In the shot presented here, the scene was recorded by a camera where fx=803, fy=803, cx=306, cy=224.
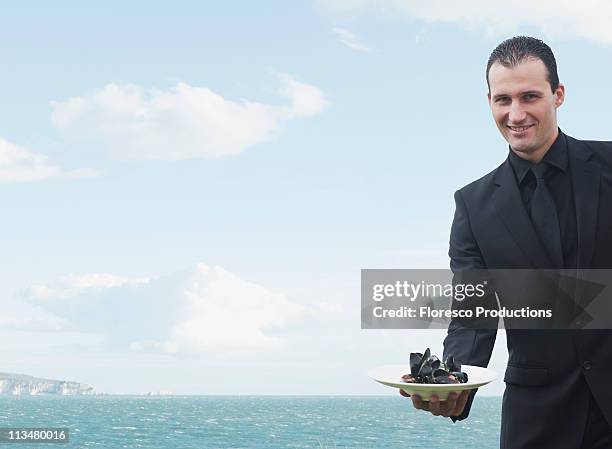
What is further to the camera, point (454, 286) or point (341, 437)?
point (341, 437)

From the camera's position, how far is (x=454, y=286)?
4164mm

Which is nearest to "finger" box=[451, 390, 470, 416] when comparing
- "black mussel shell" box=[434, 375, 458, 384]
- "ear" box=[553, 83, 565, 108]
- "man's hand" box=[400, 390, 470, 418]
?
"man's hand" box=[400, 390, 470, 418]

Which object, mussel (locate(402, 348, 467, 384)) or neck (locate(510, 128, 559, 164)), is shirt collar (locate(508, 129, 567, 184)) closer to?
neck (locate(510, 128, 559, 164))

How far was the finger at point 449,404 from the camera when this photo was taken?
11.7 feet

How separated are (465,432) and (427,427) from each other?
9474mm

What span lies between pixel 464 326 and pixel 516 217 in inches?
24.4

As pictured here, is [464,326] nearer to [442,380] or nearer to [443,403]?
[443,403]

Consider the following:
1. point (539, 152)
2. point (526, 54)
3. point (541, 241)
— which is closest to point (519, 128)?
point (539, 152)

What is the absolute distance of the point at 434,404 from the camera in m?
3.57

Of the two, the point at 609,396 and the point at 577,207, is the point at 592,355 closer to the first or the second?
the point at 609,396

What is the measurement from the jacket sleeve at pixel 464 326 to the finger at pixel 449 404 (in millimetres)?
117

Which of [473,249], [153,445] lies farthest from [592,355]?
[153,445]

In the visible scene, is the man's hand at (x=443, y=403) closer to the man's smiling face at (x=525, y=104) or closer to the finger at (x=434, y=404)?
the finger at (x=434, y=404)

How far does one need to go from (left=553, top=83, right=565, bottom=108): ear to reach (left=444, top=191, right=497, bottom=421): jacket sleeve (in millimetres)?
731
